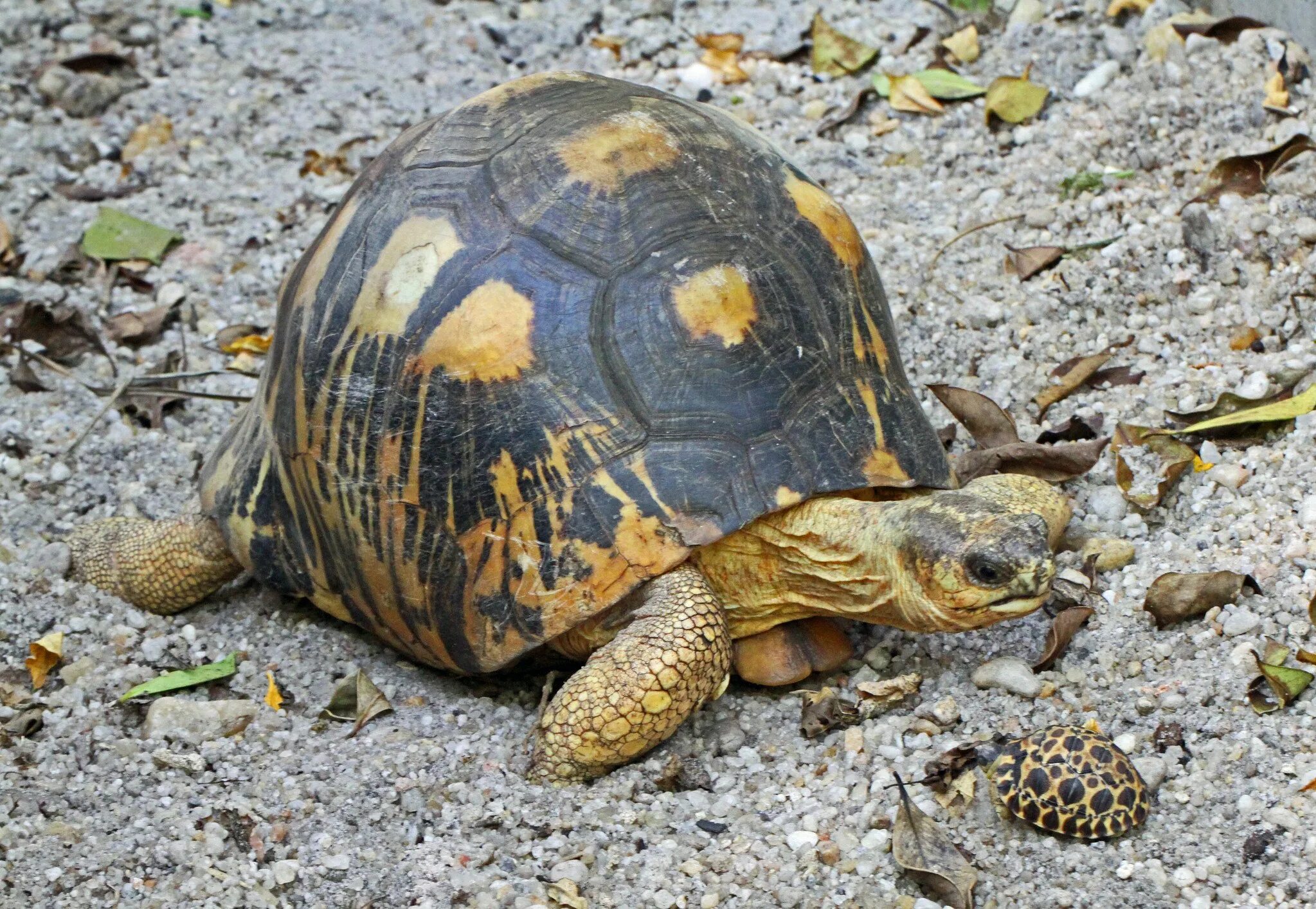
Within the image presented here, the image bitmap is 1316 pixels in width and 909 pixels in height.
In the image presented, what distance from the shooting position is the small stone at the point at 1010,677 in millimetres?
3123

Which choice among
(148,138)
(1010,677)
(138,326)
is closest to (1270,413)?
(1010,677)

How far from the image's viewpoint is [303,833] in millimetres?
2951

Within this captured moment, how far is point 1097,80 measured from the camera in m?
5.38

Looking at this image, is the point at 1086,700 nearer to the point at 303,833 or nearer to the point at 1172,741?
the point at 1172,741

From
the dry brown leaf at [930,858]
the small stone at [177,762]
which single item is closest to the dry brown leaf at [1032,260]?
the dry brown leaf at [930,858]

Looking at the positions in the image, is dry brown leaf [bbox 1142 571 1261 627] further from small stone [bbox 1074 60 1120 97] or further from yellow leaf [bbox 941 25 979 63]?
yellow leaf [bbox 941 25 979 63]

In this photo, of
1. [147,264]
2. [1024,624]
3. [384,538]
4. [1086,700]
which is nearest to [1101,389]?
[1024,624]

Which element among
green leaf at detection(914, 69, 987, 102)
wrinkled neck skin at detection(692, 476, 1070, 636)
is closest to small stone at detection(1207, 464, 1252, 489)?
wrinkled neck skin at detection(692, 476, 1070, 636)

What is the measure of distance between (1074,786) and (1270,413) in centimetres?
142

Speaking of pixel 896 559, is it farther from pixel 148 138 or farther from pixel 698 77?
pixel 148 138

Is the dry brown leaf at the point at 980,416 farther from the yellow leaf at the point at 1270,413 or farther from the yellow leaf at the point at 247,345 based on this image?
the yellow leaf at the point at 247,345

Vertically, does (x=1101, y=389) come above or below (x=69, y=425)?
above

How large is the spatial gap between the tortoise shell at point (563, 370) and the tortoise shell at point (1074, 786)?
0.76 metres

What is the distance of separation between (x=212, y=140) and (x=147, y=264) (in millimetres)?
968
